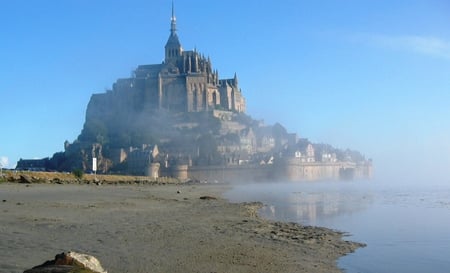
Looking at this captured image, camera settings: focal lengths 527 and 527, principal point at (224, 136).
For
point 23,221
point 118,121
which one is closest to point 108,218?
point 23,221

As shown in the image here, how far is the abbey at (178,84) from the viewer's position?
336 ft

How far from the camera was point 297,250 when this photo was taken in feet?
33.3

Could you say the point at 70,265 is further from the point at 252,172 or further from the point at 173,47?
the point at 173,47

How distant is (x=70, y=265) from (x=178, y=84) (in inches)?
3903

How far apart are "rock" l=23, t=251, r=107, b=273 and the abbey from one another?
3844 inches

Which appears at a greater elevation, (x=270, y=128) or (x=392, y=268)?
(x=270, y=128)

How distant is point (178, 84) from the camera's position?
A: 103 meters

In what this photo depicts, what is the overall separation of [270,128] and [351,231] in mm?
104861

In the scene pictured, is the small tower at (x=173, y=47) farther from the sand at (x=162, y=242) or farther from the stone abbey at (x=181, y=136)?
the sand at (x=162, y=242)

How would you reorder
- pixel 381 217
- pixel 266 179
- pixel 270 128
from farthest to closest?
pixel 270 128 → pixel 266 179 → pixel 381 217

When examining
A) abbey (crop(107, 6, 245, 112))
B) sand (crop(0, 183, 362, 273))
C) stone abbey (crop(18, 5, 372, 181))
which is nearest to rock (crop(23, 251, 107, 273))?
sand (crop(0, 183, 362, 273))

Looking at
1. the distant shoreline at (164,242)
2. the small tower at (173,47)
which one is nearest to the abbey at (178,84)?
the small tower at (173,47)

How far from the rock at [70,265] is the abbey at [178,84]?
97.6 m

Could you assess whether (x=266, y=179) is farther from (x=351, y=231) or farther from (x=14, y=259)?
(x=14, y=259)
